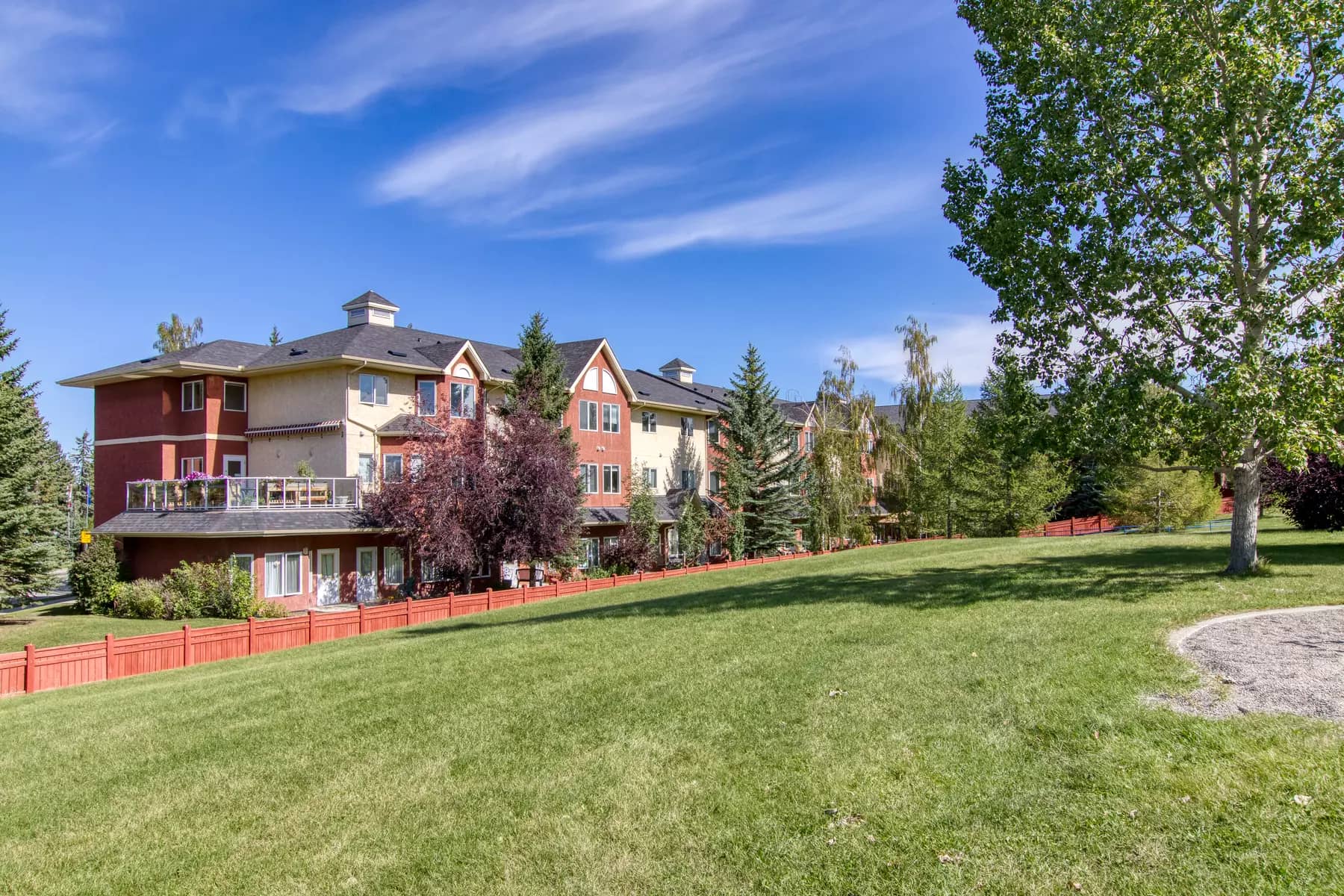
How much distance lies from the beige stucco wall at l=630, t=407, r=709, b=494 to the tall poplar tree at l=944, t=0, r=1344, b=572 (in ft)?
96.7

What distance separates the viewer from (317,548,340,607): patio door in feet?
104

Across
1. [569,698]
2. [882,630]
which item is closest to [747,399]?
[882,630]

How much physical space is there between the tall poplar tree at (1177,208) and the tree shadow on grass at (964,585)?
2.72m

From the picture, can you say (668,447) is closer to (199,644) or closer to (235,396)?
(235,396)

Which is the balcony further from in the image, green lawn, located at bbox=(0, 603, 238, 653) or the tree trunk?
the tree trunk

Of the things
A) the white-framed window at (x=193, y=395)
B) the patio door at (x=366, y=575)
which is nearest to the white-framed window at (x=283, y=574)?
the patio door at (x=366, y=575)

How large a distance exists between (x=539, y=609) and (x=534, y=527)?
7573mm

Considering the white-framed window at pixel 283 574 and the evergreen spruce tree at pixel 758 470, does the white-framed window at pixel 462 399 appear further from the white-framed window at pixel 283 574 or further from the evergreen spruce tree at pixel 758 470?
the evergreen spruce tree at pixel 758 470

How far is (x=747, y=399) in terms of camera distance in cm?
4788

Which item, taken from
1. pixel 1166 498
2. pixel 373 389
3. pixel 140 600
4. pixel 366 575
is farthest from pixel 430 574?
pixel 1166 498

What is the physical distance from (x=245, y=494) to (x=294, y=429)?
452cm

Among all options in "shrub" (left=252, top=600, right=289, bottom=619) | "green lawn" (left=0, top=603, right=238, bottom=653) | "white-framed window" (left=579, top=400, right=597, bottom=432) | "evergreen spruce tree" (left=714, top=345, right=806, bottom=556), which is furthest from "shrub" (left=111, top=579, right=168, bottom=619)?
"evergreen spruce tree" (left=714, top=345, right=806, bottom=556)

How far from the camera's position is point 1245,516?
17328 mm

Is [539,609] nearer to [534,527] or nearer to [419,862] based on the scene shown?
[534,527]
